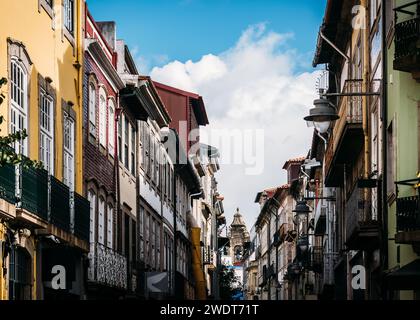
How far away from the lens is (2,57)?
1838 centimetres

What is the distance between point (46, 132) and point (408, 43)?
7396 millimetres

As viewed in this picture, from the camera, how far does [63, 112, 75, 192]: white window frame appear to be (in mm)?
24328

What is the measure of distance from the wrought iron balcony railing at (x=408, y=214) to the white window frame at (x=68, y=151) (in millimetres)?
8214

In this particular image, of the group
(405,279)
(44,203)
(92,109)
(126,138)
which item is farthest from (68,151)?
(126,138)

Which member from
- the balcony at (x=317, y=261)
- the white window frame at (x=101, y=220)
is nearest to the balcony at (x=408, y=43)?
the white window frame at (x=101, y=220)

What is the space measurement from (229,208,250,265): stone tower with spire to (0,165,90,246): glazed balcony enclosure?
137328mm

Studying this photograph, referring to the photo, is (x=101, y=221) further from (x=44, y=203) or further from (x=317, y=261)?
(x=317, y=261)

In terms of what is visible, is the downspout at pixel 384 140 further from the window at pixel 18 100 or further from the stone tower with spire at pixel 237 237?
the stone tower with spire at pixel 237 237

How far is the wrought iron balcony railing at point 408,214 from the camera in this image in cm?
1827

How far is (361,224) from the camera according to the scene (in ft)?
77.9
